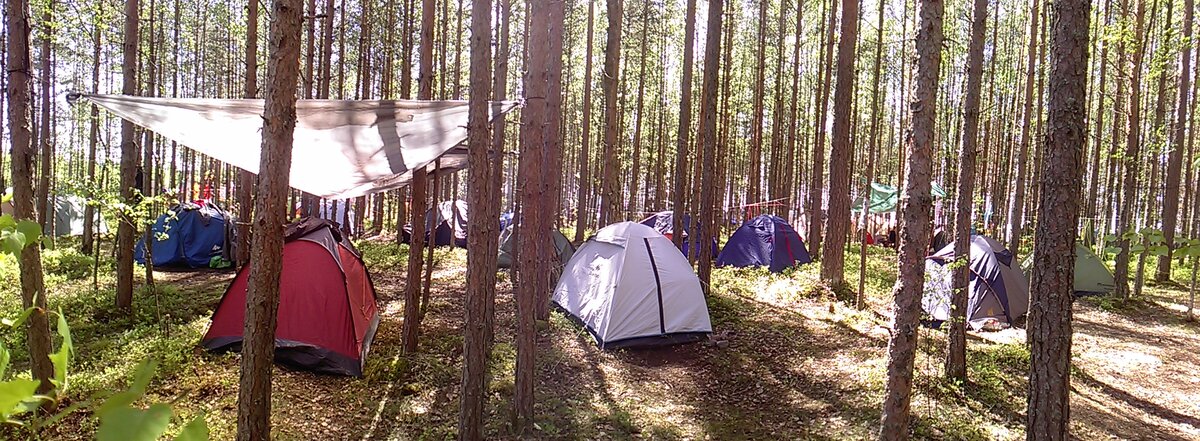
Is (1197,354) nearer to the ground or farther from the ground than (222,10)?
nearer to the ground

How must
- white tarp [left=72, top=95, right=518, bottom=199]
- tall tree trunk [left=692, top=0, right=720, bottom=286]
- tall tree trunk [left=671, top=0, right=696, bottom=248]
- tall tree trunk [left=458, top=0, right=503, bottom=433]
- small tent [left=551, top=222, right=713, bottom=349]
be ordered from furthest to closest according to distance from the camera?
tall tree trunk [left=671, top=0, right=696, bottom=248], tall tree trunk [left=692, top=0, right=720, bottom=286], small tent [left=551, top=222, right=713, bottom=349], white tarp [left=72, top=95, right=518, bottom=199], tall tree trunk [left=458, top=0, right=503, bottom=433]

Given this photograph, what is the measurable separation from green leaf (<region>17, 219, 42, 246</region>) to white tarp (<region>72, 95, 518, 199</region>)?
4.17 metres

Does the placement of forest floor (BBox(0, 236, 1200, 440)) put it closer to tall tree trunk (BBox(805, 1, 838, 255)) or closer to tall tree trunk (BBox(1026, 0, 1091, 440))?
tall tree trunk (BBox(1026, 0, 1091, 440))

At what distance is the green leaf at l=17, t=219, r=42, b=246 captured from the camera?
83cm

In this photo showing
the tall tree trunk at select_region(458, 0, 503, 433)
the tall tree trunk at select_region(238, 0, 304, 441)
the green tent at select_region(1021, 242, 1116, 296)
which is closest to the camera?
the tall tree trunk at select_region(238, 0, 304, 441)

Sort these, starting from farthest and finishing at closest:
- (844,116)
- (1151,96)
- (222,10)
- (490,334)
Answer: (1151,96), (222,10), (844,116), (490,334)

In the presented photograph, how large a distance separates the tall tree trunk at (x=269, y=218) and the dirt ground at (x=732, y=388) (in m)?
1.26

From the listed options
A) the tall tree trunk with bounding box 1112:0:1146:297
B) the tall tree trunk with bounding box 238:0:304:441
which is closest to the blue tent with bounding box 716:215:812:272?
the tall tree trunk with bounding box 1112:0:1146:297

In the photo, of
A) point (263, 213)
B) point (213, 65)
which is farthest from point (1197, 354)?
point (213, 65)

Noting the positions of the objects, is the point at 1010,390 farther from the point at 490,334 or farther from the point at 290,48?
the point at 290,48

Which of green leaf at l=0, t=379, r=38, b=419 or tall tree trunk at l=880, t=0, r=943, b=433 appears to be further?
Answer: tall tree trunk at l=880, t=0, r=943, b=433

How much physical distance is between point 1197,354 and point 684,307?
6426mm

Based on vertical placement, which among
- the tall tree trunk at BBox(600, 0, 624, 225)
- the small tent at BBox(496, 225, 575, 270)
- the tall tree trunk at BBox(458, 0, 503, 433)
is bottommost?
the small tent at BBox(496, 225, 575, 270)

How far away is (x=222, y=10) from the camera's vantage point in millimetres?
18078
